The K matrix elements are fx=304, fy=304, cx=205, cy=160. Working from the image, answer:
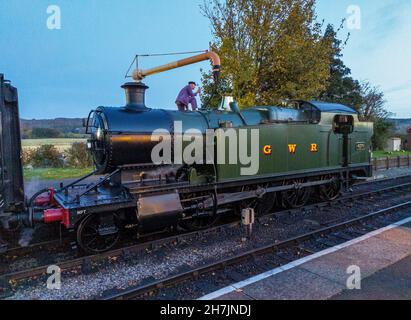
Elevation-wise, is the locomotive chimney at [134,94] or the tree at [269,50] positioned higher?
the tree at [269,50]

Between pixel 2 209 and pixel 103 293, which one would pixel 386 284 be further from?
pixel 2 209

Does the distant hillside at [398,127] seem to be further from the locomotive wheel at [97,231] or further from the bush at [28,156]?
the locomotive wheel at [97,231]

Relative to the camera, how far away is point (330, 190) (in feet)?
33.2

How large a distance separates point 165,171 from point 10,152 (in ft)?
9.44

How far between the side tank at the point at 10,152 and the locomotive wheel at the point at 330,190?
8288 mm

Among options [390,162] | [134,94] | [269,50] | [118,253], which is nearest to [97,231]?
[118,253]

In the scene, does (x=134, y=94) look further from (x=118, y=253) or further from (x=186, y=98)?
(x=118, y=253)

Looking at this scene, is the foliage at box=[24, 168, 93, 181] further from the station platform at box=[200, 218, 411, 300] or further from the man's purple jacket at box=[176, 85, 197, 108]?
the station platform at box=[200, 218, 411, 300]

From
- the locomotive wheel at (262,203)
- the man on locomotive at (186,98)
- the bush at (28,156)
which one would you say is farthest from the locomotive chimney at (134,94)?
the bush at (28,156)

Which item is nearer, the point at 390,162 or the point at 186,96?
the point at 186,96

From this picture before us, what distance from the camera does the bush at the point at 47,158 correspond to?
653 inches

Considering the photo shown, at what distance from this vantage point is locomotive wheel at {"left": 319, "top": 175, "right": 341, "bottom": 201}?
987 cm

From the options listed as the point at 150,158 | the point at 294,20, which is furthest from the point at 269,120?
the point at 294,20

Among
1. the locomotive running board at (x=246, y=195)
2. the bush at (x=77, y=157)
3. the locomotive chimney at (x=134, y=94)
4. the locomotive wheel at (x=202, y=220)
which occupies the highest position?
the locomotive chimney at (x=134, y=94)
